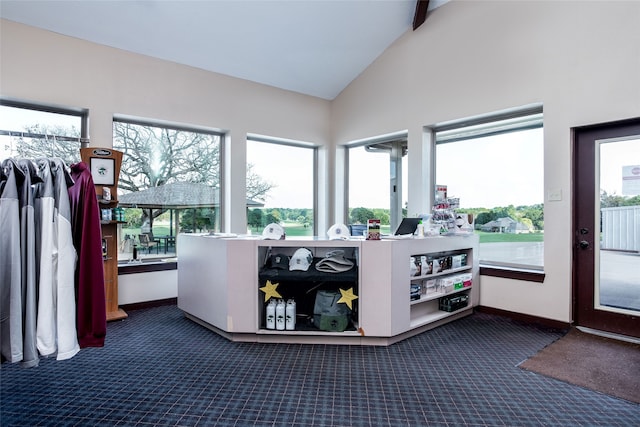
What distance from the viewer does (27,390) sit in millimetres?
2459

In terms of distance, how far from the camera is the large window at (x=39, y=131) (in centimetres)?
383

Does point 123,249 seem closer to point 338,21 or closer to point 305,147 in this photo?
point 305,147

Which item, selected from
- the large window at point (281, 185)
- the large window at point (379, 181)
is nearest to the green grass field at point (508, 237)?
the large window at point (379, 181)

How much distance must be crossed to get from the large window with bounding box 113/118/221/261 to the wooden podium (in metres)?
0.44

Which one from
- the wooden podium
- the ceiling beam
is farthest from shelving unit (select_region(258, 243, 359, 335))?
the ceiling beam

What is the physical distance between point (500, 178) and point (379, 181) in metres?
1.99

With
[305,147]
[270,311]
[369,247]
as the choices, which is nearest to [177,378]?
[270,311]

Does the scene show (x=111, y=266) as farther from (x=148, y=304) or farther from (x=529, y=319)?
(x=529, y=319)

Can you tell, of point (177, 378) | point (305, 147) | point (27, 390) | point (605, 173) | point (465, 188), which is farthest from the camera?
point (305, 147)

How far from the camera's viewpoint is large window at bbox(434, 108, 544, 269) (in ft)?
14.0

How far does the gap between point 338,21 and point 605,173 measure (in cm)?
353

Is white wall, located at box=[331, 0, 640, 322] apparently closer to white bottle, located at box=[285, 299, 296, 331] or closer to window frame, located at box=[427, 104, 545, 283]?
window frame, located at box=[427, 104, 545, 283]

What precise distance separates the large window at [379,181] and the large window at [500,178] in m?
0.70

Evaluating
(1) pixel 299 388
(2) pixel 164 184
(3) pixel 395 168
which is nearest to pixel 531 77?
(3) pixel 395 168
